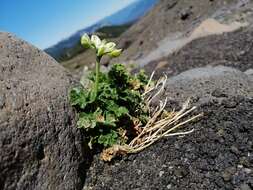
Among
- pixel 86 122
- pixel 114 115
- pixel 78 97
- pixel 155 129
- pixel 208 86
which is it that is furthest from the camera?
pixel 208 86

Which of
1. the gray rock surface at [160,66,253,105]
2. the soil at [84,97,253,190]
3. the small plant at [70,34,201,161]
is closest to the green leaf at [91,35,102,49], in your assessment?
the small plant at [70,34,201,161]

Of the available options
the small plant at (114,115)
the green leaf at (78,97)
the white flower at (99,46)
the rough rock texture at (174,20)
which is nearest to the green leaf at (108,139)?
the small plant at (114,115)

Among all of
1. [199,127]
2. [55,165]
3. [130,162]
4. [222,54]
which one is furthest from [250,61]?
[55,165]

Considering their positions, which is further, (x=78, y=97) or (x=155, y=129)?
(x=155, y=129)

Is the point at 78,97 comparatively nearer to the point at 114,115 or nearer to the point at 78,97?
the point at 78,97

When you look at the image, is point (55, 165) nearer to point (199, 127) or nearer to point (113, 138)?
point (113, 138)

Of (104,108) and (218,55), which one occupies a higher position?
(104,108)

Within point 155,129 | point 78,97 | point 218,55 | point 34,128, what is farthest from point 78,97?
point 218,55
